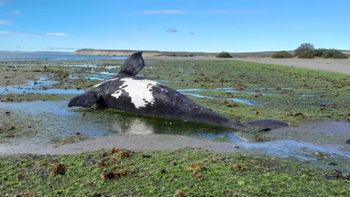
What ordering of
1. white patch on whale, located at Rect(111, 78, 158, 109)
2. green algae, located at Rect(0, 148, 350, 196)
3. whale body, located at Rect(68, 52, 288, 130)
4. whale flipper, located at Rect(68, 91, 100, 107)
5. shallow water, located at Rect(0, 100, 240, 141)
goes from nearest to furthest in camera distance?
green algae, located at Rect(0, 148, 350, 196), shallow water, located at Rect(0, 100, 240, 141), whale body, located at Rect(68, 52, 288, 130), white patch on whale, located at Rect(111, 78, 158, 109), whale flipper, located at Rect(68, 91, 100, 107)

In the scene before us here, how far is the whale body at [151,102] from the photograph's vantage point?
6379 mm

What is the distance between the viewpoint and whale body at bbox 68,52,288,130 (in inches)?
251

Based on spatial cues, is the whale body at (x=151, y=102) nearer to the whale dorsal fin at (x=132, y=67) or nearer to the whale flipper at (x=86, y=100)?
the whale flipper at (x=86, y=100)

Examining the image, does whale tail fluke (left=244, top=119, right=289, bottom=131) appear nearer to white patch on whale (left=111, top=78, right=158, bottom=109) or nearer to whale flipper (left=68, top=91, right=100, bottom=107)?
white patch on whale (left=111, top=78, right=158, bottom=109)

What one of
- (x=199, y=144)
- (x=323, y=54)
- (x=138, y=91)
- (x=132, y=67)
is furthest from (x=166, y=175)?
(x=323, y=54)

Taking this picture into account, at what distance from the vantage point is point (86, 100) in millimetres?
7914

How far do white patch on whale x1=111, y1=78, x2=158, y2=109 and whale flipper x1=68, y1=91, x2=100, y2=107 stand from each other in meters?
0.51

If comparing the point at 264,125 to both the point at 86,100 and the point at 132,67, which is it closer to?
the point at 86,100

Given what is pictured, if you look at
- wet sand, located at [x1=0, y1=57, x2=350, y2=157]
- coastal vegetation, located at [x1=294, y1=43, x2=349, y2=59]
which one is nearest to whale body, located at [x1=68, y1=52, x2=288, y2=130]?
wet sand, located at [x1=0, y1=57, x2=350, y2=157]

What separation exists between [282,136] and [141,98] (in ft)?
11.3

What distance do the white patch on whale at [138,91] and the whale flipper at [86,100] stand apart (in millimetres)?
509

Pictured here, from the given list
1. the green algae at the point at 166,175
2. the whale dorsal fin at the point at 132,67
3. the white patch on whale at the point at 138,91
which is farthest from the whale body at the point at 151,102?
the green algae at the point at 166,175

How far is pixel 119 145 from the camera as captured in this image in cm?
504

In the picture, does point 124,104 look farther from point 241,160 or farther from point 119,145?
point 241,160
